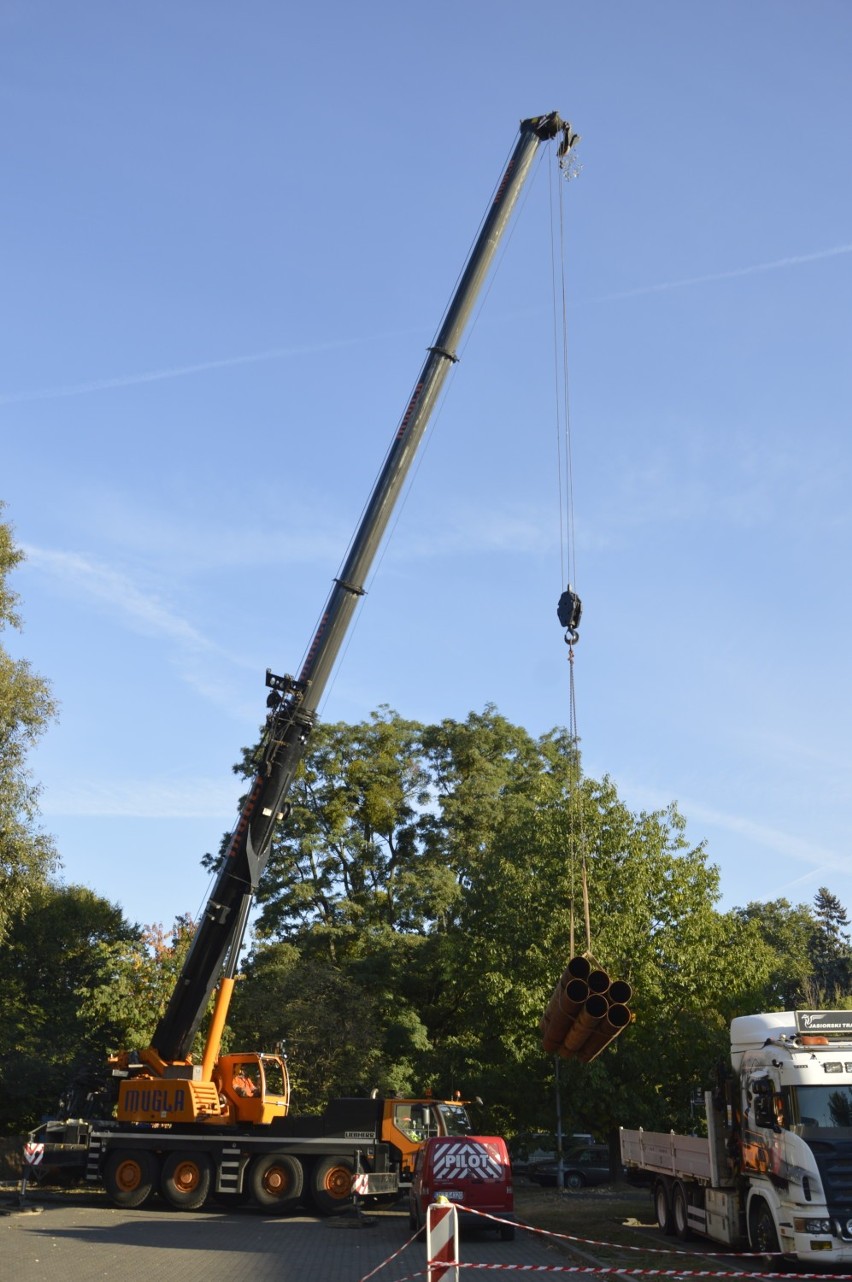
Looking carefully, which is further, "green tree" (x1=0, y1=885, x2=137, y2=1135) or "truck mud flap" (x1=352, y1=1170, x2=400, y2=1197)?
"green tree" (x1=0, y1=885, x2=137, y2=1135)

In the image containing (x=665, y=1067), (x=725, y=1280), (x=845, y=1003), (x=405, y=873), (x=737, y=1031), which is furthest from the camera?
(x=845, y=1003)

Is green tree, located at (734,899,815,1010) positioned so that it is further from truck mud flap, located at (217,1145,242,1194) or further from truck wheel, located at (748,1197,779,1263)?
truck wheel, located at (748,1197,779,1263)

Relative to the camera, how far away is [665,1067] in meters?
29.3

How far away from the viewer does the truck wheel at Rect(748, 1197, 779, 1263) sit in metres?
14.0

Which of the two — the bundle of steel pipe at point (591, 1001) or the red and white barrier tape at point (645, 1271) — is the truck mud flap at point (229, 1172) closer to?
the red and white barrier tape at point (645, 1271)

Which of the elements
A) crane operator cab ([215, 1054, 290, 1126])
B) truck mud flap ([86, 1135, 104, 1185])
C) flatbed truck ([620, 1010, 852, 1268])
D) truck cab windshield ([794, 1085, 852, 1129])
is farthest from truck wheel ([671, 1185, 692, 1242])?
truck mud flap ([86, 1135, 104, 1185])

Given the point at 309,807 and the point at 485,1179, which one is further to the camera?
the point at 309,807

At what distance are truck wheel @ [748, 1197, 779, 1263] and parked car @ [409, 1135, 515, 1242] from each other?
4215mm

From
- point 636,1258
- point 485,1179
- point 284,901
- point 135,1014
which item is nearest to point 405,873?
point 284,901

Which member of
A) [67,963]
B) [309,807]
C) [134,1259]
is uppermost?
[309,807]

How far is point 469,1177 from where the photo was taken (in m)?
17.3

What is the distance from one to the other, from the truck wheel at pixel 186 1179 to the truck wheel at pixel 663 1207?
906 centimetres

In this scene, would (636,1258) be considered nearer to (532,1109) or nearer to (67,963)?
(532,1109)

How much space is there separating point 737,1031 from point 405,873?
23776mm
